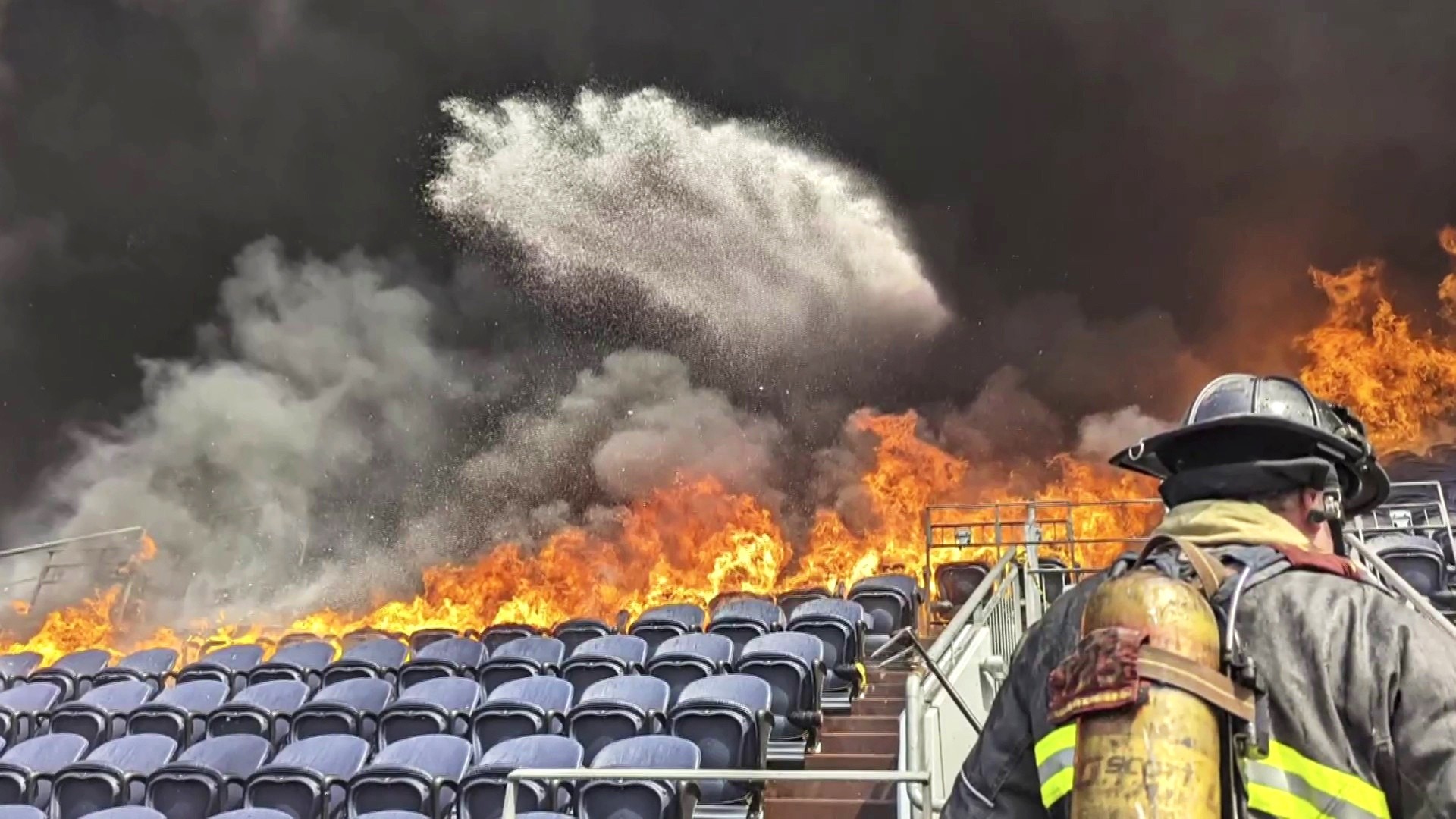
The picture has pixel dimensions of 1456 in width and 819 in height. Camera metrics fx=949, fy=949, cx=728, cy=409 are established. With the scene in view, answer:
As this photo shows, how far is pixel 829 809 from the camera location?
533cm

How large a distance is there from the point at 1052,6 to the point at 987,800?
19020 mm

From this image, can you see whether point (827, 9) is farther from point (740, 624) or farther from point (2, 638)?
point (2, 638)

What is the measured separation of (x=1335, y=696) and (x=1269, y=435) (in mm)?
411

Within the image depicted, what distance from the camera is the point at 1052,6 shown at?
17688 mm

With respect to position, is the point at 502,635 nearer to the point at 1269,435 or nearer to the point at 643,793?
the point at 643,793

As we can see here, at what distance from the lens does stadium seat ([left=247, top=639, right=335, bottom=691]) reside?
841 centimetres

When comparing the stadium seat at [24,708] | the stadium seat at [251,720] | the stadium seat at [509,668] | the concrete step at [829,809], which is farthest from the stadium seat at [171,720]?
the concrete step at [829,809]

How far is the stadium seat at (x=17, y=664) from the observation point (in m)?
9.95

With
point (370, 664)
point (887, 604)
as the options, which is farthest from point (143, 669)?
point (887, 604)

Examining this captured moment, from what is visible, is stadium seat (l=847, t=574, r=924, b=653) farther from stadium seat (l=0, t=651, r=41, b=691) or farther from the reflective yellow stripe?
stadium seat (l=0, t=651, r=41, b=691)

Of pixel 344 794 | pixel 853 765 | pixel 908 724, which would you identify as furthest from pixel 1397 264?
pixel 344 794

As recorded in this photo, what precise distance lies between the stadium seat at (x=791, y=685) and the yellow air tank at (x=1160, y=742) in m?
5.22

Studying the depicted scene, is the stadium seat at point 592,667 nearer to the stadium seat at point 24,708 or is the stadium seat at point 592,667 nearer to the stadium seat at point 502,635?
the stadium seat at point 502,635

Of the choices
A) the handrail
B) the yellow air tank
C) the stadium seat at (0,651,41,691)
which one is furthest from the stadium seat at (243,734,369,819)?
the stadium seat at (0,651,41,691)
